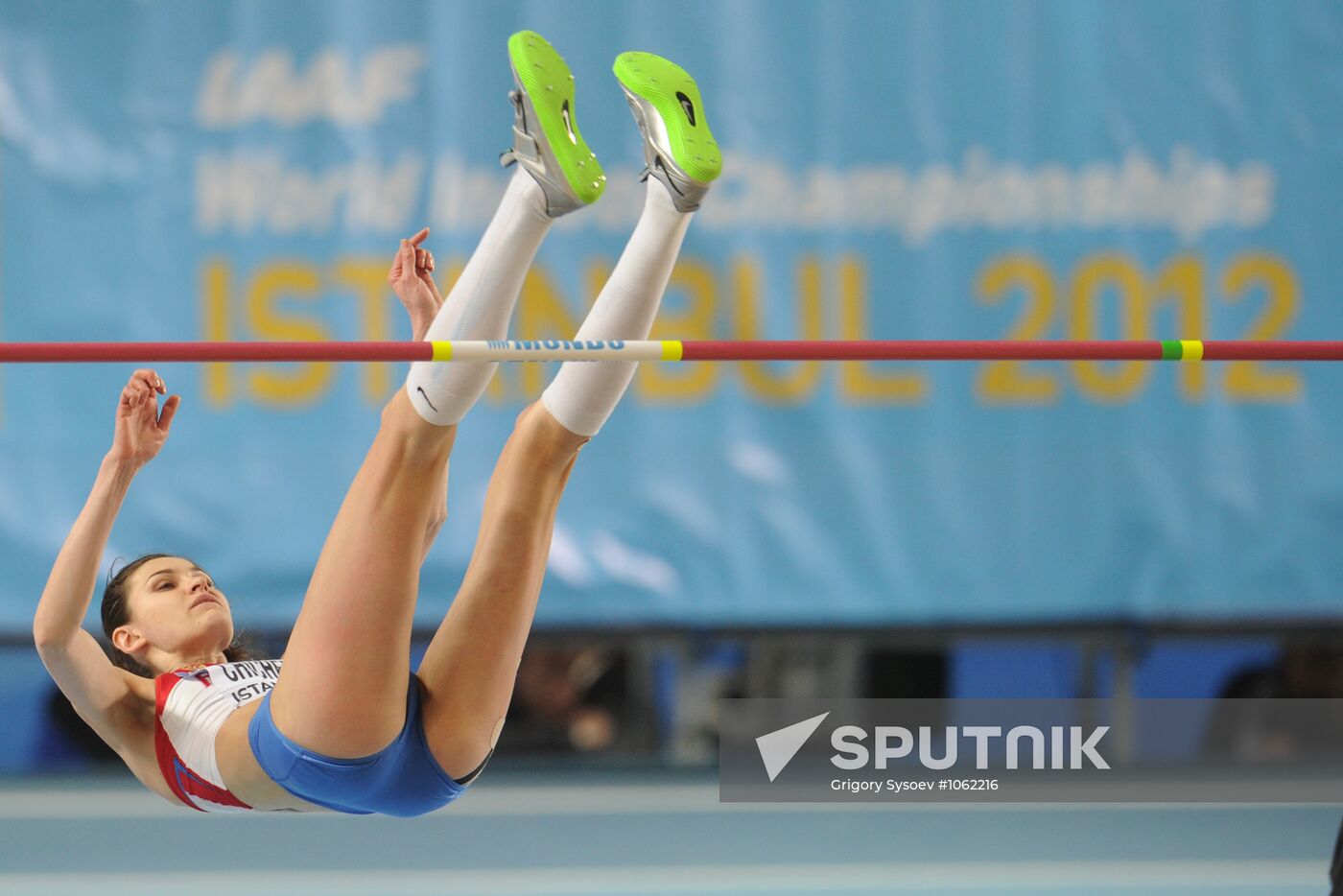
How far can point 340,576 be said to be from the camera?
2.00 metres

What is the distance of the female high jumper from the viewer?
1.99 m

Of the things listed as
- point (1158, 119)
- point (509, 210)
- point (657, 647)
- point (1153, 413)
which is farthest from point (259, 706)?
point (1158, 119)

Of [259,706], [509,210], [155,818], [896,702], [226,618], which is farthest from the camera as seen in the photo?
[896,702]

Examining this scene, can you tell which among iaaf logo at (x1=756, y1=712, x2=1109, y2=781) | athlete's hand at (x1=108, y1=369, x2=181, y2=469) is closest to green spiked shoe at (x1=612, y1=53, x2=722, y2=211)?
athlete's hand at (x1=108, y1=369, x2=181, y2=469)

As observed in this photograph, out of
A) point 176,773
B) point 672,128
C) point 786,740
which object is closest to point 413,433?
point 672,128

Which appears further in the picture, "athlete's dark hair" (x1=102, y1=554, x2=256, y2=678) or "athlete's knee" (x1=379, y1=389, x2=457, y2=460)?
"athlete's dark hair" (x1=102, y1=554, x2=256, y2=678)

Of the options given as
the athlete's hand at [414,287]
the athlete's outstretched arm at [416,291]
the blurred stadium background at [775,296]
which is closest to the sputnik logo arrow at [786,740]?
the blurred stadium background at [775,296]

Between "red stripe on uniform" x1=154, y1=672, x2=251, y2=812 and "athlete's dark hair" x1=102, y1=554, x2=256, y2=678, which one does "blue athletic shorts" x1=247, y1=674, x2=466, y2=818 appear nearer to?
"red stripe on uniform" x1=154, y1=672, x2=251, y2=812

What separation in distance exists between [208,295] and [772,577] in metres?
1.52

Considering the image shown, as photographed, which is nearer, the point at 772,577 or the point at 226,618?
the point at 226,618

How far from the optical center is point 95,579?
2.11 m

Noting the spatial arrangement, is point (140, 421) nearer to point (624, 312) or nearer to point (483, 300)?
point (483, 300)

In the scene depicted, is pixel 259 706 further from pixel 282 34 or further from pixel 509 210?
pixel 282 34

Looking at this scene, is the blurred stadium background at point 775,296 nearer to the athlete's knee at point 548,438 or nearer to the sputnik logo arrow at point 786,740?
the sputnik logo arrow at point 786,740
